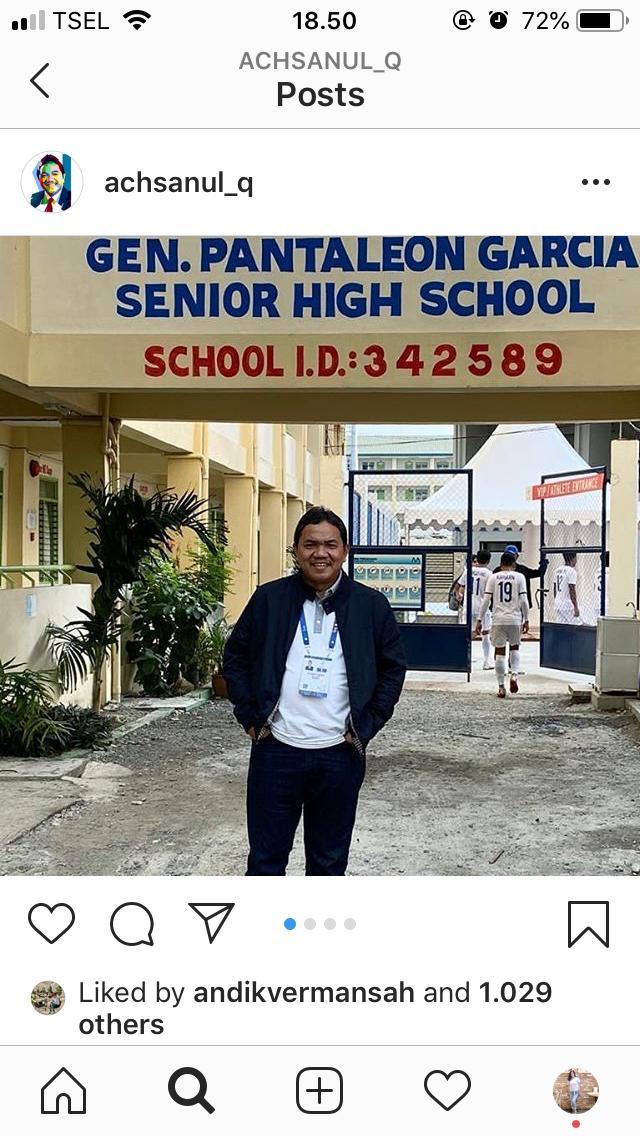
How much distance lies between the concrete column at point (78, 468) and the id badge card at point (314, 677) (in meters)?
6.36

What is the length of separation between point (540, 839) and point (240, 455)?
12.3 metres

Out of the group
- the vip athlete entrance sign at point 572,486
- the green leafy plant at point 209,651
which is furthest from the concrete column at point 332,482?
the green leafy plant at point 209,651

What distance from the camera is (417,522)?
12945 mm

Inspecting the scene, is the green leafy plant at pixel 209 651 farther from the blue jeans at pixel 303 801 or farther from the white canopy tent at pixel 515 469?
the blue jeans at pixel 303 801

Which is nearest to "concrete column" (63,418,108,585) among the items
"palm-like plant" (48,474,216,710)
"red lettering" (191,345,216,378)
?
"palm-like plant" (48,474,216,710)

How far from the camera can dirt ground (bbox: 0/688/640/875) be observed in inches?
202

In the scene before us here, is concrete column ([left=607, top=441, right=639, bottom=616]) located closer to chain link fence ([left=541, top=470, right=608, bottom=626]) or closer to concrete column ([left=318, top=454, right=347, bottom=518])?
chain link fence ([left=541, top=470, right=608, bottom=626])

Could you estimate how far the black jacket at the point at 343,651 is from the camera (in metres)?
3.54
